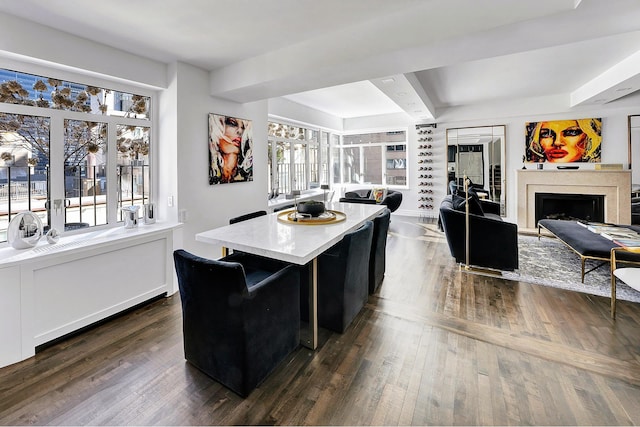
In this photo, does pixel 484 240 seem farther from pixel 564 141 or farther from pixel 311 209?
pixel 564 141

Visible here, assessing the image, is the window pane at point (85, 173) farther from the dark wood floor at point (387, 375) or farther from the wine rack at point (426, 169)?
the wine rack at point (426, 169)

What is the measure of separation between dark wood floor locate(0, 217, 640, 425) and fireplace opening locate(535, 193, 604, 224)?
3.97m

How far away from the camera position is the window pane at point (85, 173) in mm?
2807

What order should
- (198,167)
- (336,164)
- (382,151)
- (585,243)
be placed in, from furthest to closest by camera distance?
(336,164), (382,151), (198,167), (585,243)

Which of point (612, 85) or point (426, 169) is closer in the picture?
point (612, 85)

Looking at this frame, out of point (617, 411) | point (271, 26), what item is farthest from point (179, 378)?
point (271, 26)

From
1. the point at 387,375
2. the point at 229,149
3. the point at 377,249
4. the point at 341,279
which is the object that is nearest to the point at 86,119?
the point at 229,149

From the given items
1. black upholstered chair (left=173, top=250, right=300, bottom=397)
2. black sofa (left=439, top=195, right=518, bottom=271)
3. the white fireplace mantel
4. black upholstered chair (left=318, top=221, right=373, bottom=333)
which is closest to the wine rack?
the white fireplace mantel

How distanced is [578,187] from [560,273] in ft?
10.9

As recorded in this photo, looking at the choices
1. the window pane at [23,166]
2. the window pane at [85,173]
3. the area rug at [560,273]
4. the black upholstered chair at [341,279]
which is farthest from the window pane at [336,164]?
the window pane at [23,166]

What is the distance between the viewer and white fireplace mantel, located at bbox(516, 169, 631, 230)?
18.3ft

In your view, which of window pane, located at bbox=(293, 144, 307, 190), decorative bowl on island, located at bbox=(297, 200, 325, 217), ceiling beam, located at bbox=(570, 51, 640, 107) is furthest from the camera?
window pane, located at bbox=(293, 144, 307, 190)

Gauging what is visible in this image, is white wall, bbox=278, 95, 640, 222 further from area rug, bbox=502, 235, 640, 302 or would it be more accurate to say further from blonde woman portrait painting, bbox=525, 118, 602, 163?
area rug, bbox=502, 235, 640, 302

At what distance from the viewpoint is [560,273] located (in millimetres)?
Answer: 3668
